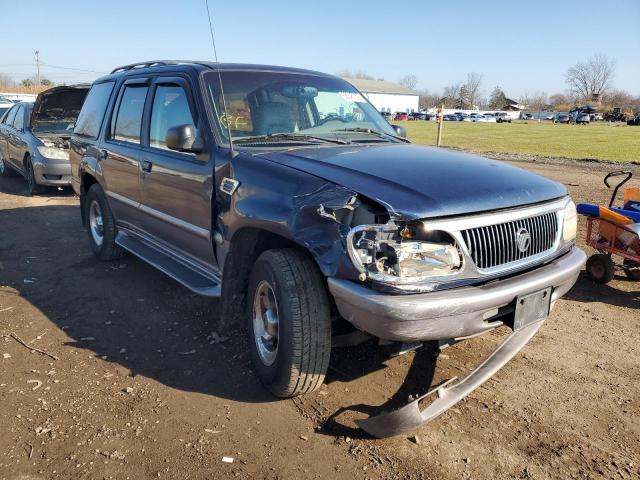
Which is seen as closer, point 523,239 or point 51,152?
point 523,239

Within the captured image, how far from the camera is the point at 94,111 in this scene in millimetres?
5895

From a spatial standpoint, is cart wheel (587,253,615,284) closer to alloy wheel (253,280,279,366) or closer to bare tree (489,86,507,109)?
alloy wheel (253,280,279,366)

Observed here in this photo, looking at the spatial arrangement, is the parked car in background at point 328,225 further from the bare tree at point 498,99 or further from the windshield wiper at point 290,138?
the bare tree at point 498,99

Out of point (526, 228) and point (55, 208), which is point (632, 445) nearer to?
point (526, 228)

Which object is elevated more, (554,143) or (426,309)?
(554,143)

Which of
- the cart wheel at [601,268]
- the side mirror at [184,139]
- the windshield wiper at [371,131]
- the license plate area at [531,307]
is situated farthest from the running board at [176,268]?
the cart wheel at [601,268]

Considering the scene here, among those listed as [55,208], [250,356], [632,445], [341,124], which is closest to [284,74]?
[341,124]

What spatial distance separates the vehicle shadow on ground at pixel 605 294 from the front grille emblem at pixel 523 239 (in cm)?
232

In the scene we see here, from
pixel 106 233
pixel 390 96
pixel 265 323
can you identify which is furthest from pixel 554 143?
pixel 390 96

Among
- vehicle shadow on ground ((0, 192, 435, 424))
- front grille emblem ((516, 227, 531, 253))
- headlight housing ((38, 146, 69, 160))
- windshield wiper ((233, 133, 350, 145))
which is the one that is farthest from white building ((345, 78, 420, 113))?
front grille emblem ((516, 227, 531, 253))

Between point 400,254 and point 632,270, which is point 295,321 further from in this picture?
point 632,270

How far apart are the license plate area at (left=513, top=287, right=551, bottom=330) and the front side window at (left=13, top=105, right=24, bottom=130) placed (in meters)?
10.6

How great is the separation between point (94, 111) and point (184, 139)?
9.57 feet

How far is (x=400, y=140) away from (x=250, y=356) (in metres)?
2.11
